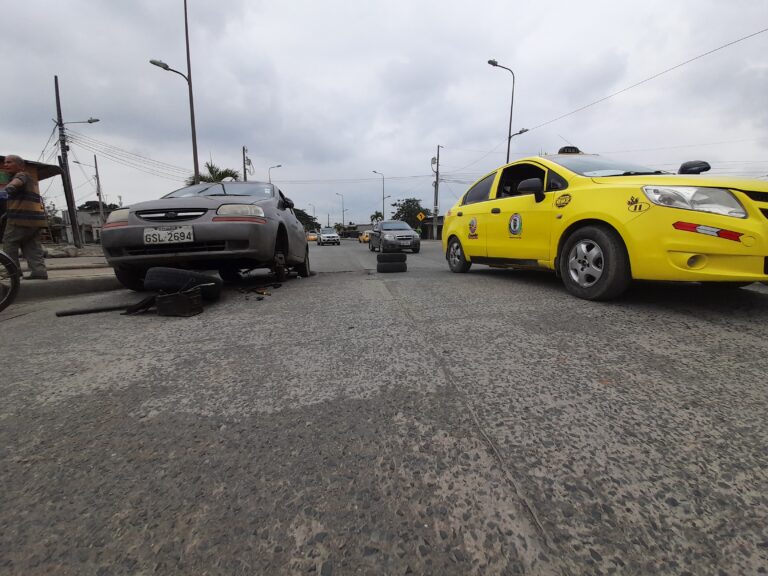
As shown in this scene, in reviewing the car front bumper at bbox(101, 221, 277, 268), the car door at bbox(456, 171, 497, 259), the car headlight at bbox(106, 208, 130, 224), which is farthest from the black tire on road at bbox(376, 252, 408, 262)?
the car headlight at bbox(106, 208, 130, 224)

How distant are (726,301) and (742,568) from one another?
9.61 feet

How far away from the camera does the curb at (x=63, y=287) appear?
3.83 metres

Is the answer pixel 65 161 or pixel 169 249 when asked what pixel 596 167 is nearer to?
pixel 169 249

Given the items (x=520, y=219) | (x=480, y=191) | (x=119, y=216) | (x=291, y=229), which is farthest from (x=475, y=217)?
(x=119, y=216)

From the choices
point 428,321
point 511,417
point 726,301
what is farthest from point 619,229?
point 511,417

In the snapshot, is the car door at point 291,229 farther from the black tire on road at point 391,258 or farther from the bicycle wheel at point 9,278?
the bicycle wheel at point 9,278

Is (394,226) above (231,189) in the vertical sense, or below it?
below

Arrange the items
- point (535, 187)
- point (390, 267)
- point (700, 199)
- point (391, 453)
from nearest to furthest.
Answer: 1. point (391, 453)
2. point (700, 199)
3. point (535, 187)
4. point (390, 267)

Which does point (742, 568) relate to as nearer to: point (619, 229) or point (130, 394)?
point (130, 394)

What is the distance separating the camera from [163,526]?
869mm

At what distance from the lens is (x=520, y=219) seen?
4023 mm

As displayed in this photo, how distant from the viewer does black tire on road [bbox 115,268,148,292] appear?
12.5 ft

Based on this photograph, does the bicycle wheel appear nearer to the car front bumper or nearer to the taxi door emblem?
Answer: the car front bumper

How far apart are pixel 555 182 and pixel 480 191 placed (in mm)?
1690
